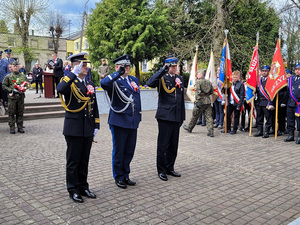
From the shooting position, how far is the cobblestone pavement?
3967 millimetres

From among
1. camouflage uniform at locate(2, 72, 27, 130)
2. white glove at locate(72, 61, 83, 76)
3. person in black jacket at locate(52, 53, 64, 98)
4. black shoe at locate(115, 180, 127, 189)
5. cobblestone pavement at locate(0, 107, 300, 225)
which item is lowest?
cobblestone pavement at locate(0, 107, 300, 225)

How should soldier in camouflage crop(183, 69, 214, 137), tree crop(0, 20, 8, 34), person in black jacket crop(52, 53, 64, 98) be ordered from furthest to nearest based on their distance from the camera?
1. tree crop(0, 20, 8, 34)
2. person in black jacket crop(52, 53, 64, 98)
3. soldier in camouflage crop(183, 69, 214, 137)

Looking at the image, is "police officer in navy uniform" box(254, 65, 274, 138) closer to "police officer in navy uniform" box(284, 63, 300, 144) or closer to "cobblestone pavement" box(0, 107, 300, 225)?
"police officer in navy uniform" box(284, 63, 300, 144)

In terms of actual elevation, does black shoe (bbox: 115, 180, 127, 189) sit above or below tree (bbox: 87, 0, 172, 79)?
below

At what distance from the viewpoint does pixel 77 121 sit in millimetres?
4281

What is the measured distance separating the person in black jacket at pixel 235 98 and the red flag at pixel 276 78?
834 millimetres

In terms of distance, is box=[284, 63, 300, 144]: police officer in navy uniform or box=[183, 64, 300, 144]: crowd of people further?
box=[183, 64, 300, 144]: crowd of people

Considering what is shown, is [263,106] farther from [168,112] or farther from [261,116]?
[168,112]

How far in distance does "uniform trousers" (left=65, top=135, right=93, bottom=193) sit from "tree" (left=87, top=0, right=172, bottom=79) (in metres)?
17.8

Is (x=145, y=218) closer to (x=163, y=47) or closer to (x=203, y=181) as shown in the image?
(x=203, y=181)

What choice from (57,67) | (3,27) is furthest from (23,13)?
(57,67)

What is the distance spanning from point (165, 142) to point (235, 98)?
5.41 meters

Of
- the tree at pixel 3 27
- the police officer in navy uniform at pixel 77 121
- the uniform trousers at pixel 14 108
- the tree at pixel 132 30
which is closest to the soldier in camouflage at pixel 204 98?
the uniform trousers at pixel 14 108

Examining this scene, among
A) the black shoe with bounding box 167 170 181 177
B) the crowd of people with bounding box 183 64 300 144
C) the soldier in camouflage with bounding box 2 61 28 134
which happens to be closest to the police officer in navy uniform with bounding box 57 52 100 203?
the black shoe with bounding box 167 170 181 177
